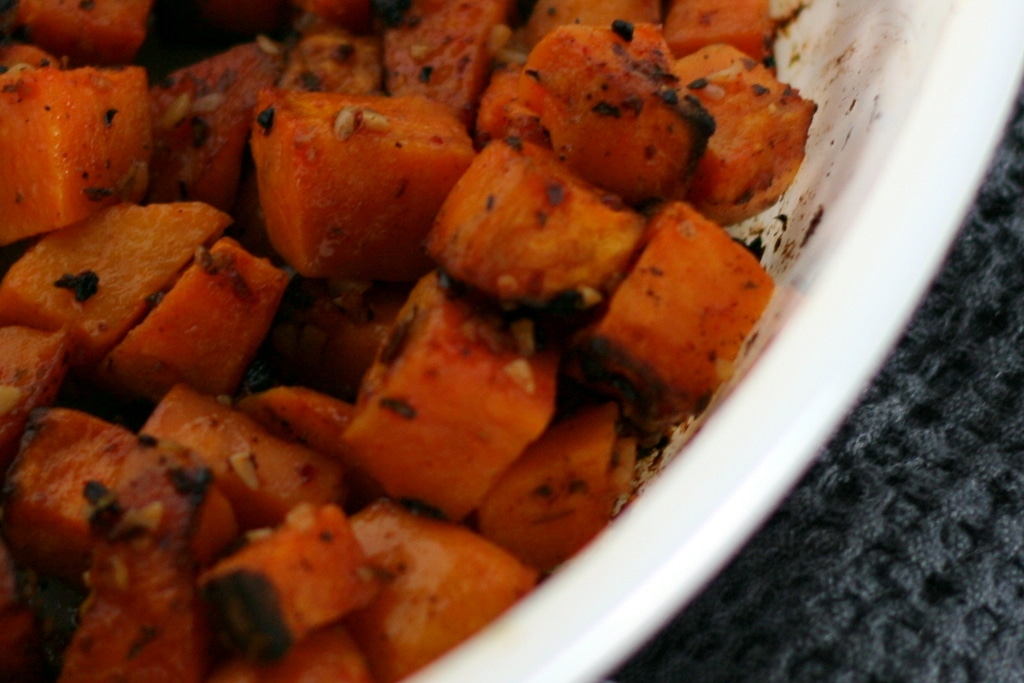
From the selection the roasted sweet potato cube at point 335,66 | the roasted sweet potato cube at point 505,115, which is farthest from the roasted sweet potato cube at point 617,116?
the roasted sweet potato cube at point 335,66

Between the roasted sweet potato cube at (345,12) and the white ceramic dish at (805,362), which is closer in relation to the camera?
the white ceramic dish at (805,362)

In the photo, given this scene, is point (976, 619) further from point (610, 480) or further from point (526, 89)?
point (526, 89)

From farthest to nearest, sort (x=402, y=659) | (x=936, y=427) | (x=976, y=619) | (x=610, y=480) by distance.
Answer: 1. (x=936, y=427)
2. (x=976, y=619)
3. (x=610, y=480)
4. (x=402, y=659)

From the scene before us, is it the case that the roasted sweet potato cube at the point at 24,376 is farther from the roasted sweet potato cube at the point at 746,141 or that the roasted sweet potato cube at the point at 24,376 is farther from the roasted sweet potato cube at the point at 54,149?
the roasted sweet potato cube at the point at 746,141

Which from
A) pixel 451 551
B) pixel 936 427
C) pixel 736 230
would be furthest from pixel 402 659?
pixel 936 427

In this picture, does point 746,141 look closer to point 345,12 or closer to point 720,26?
point 720,26

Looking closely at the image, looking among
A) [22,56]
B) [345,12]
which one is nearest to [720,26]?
[345,12]
